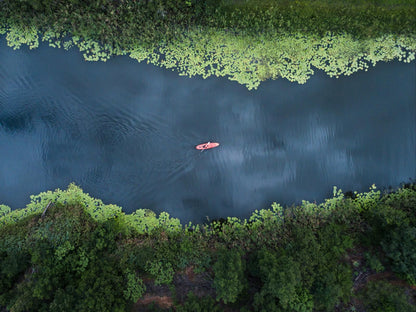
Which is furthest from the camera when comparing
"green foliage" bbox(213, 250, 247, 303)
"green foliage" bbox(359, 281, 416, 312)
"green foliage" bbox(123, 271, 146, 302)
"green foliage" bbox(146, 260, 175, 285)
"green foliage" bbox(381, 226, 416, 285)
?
"green foliage" bbox(146, 260, 175, 285)

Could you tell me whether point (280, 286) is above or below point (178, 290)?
above

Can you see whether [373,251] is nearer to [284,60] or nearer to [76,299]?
[284,60]

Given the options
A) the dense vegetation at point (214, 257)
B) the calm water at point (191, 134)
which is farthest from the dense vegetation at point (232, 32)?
the dense vegetation at point (214, 257)

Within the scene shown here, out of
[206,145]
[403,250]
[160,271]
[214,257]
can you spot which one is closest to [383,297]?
[403,250]

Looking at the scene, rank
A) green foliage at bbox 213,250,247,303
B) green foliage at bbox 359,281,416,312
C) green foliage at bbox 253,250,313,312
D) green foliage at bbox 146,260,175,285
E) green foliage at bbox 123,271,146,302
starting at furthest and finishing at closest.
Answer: green foliage at bbox 146,260,175,285, green foliage at bbox 123,271,146,302, green foliage at bbox 359,281,416,312, green foliage at bbox 213,250,247,303, green foliage at bbox 253,250,313,312

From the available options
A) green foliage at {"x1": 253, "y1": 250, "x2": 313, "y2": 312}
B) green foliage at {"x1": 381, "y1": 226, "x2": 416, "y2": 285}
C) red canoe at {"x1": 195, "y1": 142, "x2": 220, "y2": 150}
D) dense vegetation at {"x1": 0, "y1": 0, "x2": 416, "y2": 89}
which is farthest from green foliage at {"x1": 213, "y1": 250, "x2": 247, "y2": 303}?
dense vegetation at {"x1": 0, "y1": 0, "x2": 416, "y2": 89}

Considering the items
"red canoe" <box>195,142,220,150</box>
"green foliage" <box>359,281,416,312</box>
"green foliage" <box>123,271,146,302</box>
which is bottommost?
"green foliage" <box>359,281,416,312</box>

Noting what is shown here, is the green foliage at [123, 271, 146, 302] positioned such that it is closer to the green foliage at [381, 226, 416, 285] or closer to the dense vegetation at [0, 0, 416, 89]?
the dense vegetation at [0, 0, 416, 89]

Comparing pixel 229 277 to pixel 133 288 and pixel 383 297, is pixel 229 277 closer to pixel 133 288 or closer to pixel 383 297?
pixel 133 288
